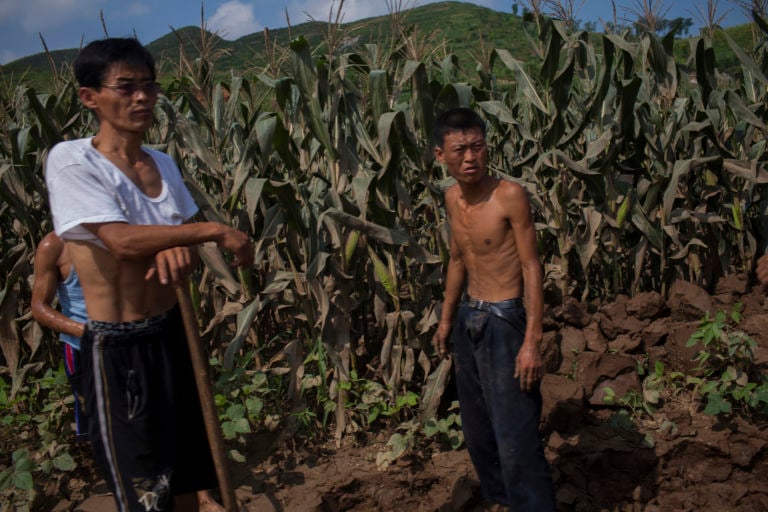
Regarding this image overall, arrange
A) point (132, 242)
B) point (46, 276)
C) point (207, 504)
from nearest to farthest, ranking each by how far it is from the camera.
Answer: point (132, 242), point (46, 276), point (207, 504)

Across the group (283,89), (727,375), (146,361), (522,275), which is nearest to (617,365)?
(727,375)

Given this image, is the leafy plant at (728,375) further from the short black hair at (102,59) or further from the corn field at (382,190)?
the short black hair at (102,59)

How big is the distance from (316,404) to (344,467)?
1.37ft

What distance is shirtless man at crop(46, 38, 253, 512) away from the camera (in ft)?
6.01

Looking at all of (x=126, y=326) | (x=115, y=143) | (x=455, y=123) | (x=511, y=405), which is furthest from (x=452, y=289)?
(x=115, y=143)

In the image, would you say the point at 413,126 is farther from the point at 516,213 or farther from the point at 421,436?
the point at 421,436

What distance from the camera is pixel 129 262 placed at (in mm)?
1996

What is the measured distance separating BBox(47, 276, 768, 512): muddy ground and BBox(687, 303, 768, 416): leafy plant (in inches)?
3.7

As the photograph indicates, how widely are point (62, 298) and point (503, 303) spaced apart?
6.09 ft

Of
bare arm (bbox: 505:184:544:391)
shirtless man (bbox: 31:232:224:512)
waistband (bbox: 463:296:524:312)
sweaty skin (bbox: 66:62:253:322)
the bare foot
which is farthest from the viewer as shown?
the bare foot

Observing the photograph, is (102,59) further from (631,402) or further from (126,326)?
(631,402)

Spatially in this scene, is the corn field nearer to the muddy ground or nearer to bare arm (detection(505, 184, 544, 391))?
the muddy ground

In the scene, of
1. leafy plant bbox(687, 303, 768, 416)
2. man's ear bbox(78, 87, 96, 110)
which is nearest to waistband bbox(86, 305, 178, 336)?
man's ear bbox(78, 87, 96, 110)

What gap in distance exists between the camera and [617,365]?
12.3 feet
